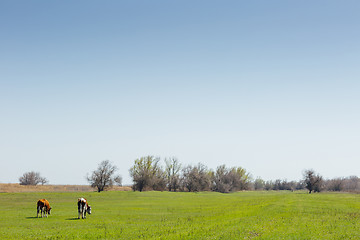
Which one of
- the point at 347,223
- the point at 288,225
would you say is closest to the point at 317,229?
the point at 288,225

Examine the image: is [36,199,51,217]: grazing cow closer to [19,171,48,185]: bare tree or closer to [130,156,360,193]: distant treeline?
[130,156,360,193]: distant treeline

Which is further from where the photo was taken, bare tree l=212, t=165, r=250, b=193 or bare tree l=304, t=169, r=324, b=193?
bare tree l=212, t=165, r=250, b=193

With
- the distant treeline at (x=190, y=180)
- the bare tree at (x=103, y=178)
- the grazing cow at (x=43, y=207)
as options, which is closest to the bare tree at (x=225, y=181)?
the distant treeline at (x=190, y=180)

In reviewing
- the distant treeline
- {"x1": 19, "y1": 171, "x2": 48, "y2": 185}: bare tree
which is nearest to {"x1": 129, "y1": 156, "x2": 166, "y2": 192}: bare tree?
the distant treeline

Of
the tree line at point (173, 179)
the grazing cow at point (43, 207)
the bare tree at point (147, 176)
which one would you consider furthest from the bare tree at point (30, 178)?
the grazing cow at point (43, 207)

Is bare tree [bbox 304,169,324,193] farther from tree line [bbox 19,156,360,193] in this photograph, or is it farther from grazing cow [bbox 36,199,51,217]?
grazing cow [bbox 36,199,51,217]

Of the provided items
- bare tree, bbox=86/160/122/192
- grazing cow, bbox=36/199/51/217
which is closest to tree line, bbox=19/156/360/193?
bare tree, bbox=86/160/122/192

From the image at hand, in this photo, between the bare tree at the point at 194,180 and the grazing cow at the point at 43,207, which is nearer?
the grazing cow at the point at 43,207

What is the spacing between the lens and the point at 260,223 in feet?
129

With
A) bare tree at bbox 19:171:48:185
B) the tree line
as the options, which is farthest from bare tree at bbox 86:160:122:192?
bare tree at bbox 19:171:48:185

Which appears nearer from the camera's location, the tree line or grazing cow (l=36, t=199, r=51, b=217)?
grazing cow (l=36, t=199, r=51, b=217)

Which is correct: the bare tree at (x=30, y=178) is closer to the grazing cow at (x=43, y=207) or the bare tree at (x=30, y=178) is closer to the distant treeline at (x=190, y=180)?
the distant treeline at (x=190, y=180)

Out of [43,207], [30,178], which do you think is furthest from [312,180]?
[30,178]

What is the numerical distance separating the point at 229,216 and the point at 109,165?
92241mm
